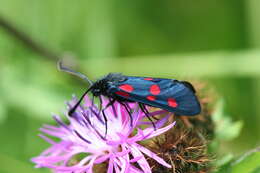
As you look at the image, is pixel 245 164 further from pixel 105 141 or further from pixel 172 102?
pixel 105 141

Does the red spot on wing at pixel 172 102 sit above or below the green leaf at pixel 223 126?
above

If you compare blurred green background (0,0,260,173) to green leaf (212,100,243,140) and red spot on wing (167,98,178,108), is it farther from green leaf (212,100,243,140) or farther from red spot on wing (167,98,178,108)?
red spot on wing (167,98,178,108)

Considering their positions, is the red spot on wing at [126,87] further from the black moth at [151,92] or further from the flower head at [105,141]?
the flower head at [105,141]

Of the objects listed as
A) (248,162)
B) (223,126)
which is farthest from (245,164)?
(223,126)

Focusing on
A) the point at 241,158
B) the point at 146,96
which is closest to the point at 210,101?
the point at 241,158

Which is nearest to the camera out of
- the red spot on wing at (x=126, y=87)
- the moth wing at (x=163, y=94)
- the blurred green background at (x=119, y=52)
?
the moth wing at (x=163, y=94)

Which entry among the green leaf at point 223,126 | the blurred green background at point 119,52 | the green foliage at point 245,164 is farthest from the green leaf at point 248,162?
the blurred green background at point 119,52
